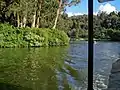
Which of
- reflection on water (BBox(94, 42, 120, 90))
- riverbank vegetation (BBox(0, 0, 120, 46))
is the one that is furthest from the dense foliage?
reflection on water (BBox(94, 42, 120, 90))

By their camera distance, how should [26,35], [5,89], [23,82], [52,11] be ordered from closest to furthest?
[5,89] → [23,82] → [26,35] → [52,11]

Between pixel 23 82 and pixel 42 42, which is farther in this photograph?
pixel 42 42

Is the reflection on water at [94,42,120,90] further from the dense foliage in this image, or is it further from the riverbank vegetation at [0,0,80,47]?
the riverbank vegetation at [0,0,80,47]

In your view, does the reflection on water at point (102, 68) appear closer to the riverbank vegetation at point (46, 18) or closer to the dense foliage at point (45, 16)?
the riverbank vegetation at point (46, 18)

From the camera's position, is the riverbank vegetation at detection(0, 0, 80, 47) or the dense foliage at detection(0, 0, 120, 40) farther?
the dense foliage at detection(0, 0, 120, 40)

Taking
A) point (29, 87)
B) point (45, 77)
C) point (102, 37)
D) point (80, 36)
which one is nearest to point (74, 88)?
point (29, 87)

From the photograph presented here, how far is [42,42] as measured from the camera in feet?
89.1

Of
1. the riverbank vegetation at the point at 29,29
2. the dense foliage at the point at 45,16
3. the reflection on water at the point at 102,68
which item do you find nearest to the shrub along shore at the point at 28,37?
the riverbank vegetation at the point at 29,29

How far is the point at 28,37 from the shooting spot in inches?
1017

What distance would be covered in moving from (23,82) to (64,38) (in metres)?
22.0

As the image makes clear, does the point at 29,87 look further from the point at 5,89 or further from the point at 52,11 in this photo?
the point at 52,11

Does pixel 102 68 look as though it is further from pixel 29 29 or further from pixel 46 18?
pixel 46 18

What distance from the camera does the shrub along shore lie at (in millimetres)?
24734

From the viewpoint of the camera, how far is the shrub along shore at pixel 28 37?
24.7 metres
